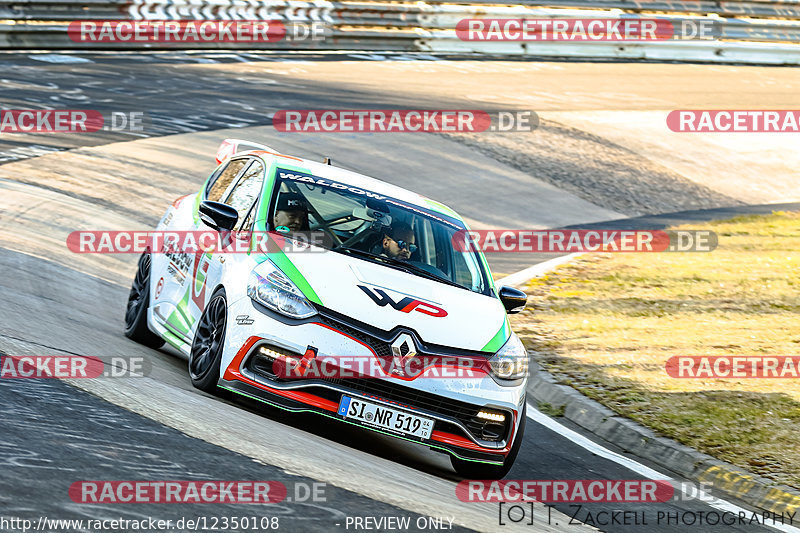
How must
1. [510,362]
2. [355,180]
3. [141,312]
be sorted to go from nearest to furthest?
[510,362]
[355,180]
[141,312]

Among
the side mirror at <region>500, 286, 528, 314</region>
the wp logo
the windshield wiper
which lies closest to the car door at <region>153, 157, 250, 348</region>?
the windshield wiper

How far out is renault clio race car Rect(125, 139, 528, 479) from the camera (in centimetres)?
654

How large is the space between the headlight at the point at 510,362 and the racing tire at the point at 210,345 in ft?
5.55

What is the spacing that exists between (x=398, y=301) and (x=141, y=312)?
296 cm

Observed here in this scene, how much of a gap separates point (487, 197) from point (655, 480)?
1085 cm

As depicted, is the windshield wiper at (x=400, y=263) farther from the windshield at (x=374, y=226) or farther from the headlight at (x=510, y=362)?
the headlight at (x=510, y=362)

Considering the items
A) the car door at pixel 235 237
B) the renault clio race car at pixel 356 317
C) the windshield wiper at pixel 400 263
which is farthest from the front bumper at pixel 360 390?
the windshield wiper at pixel 400 263

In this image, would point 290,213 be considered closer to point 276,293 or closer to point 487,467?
point 276,293

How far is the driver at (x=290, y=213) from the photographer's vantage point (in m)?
7.82

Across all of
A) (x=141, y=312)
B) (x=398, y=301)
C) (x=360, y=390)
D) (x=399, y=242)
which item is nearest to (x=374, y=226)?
(x=399, y=242)

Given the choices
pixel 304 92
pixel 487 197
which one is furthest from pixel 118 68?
pixel 487 197

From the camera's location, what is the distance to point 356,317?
661 cm

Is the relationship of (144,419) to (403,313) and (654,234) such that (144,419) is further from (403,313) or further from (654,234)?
(654,234)

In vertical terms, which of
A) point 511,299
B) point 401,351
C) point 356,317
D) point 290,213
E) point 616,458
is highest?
point 290,213
